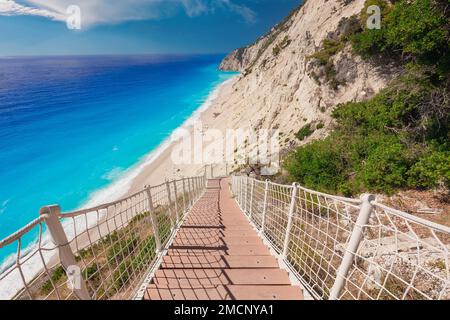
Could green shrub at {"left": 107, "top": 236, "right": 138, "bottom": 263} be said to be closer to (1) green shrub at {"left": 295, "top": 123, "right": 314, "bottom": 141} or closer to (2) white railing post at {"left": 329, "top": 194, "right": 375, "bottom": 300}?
(2) white railing post at {"left": 329, "top": 194, "right": 375, "bottom": 300}

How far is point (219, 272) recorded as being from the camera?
10.6 ft

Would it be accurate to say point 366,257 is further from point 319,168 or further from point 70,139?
point 70,139

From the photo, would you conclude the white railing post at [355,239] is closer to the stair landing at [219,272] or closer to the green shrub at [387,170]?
the stair landing at [219,272]

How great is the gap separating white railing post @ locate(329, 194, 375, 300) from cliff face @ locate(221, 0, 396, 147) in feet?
47.4

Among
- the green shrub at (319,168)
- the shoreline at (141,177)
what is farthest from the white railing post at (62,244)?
the shoreline at (141,177)

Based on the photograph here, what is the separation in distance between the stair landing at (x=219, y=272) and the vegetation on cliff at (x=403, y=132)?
17.4 feet

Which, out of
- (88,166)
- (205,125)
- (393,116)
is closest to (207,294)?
(393,116)

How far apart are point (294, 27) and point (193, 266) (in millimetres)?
37021

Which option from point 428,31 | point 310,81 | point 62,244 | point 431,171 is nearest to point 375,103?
point 428,31

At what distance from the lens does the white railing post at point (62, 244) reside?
1.78m

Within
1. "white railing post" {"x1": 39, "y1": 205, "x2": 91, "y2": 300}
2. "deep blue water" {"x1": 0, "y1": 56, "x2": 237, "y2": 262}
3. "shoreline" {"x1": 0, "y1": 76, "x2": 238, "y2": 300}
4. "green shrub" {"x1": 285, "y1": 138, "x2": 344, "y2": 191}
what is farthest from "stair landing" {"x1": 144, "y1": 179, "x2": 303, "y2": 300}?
"deep blue water" {"x1": 0, "y1": 56, "x2": 237, "y2": 262}

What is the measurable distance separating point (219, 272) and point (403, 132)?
9.25 m
